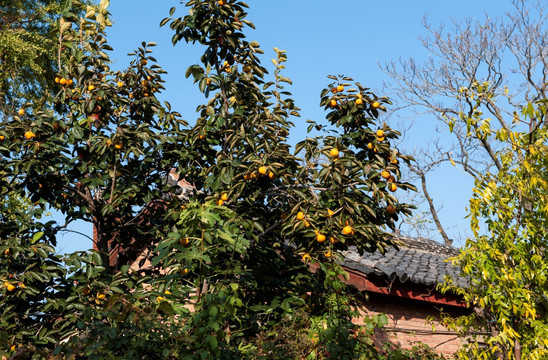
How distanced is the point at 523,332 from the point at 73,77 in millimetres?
6249

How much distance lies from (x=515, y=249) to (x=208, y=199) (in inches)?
134

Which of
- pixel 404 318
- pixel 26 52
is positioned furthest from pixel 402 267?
pixel 26 52

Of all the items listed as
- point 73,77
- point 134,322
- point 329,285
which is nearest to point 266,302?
point 329,285

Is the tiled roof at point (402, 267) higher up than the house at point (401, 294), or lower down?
higher up

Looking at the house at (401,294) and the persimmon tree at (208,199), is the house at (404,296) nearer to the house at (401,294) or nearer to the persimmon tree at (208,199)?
the house at (401,294)

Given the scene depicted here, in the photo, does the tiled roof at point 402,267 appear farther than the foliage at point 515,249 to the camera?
Yes

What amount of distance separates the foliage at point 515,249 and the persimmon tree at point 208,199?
111 centimetres

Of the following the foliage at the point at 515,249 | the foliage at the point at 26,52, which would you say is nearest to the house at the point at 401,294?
the foliage at the point at 515,249

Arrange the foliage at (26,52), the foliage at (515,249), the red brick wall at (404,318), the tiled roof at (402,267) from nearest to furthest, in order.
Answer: the foliage at (515,249) → the tiled roof at (402,267) → the red brick wall at (404,318) → the foliage at (26,52)

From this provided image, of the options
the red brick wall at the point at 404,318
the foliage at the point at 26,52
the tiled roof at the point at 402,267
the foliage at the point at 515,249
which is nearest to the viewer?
the foliage at the point at 515,249

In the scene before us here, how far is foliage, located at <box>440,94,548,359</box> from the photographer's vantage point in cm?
583

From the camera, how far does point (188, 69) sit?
8.02 meters

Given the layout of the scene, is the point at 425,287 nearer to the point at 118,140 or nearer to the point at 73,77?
the point at 118,140

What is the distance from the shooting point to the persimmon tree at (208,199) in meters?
6.63
